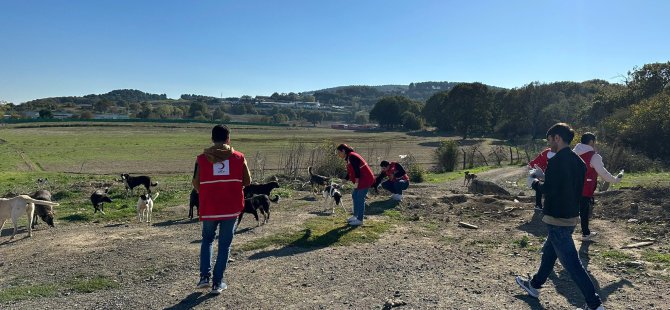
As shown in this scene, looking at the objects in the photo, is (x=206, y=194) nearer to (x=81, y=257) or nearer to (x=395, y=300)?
(x=395, y=300)

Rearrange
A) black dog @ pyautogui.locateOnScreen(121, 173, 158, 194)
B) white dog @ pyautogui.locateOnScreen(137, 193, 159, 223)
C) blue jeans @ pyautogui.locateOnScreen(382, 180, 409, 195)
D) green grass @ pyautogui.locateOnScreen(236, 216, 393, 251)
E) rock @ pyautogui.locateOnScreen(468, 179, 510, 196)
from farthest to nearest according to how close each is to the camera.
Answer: rock @ pyautogui.locateOnScreen(468, 179, 510, 196) → black dog @ pyautogui.locateOnScreen(121, 173, 158, 194) → blue jeans @ pyautogui.locateOnScreen(382, 180, 409, 195) → white dog @ pyautogui.locateOnScreen(137, 193, 159, 223) → green grass @ pyautogui.locateOnScreen(236, 216, 393, 251)

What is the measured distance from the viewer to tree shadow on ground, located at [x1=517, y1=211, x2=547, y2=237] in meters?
9.73

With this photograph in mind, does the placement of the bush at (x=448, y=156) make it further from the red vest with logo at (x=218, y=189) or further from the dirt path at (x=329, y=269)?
the red vest with logo at (x=218, y=189)

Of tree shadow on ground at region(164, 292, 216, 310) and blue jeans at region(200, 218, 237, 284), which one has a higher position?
blue jeans at region(200, 218, 237, 284)

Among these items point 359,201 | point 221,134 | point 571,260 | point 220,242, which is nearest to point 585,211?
point 571,260

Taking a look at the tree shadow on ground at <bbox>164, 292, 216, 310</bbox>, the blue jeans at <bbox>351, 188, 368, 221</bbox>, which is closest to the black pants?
the blue jeans at <bbox>351, 188, 368, 221</bbox>

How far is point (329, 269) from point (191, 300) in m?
2.29

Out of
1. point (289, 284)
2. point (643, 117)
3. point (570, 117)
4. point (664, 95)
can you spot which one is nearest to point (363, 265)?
point (289, 284)

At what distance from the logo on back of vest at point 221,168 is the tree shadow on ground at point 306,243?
273 centimetres

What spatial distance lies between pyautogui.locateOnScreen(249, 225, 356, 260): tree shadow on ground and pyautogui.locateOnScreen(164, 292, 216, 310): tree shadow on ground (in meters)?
1.99

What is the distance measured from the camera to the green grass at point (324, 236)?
353 inches

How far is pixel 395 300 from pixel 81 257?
226 inches

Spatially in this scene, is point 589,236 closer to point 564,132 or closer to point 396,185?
point 564,132

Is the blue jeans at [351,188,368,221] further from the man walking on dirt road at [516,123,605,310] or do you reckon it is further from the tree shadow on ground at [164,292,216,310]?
the man walking on dirt road at [516,123,605,310]
